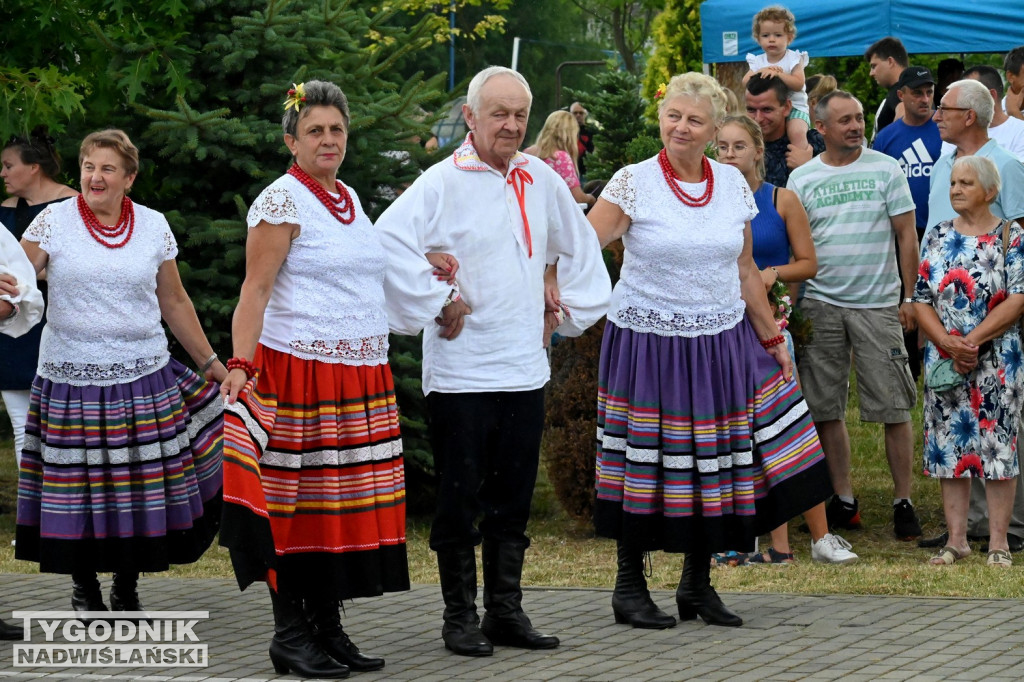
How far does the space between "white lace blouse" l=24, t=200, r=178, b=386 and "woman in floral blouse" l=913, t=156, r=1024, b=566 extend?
383cm

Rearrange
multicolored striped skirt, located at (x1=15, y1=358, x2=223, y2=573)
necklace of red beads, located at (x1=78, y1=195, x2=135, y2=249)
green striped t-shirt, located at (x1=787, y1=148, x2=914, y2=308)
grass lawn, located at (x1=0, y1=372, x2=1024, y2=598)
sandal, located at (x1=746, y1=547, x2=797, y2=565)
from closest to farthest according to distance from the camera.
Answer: multicolored striped skirt, located at (x1=15, y1=358, x2=223, y2=573), necklace of red beads, located at (x1=78, y1=195, x2=135, y2=249), grass lawn, located at (x1=0, y1=372, x2=1024, y2=598), sandal, located at (x1=746, y1=547, x2=797, y2=565), green striped t-shirt, located at (x1=787, y1=148, x2=914, y2=308)

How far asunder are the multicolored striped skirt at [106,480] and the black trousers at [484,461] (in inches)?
48.0

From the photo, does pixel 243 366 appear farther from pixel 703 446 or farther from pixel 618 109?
pixel 618 109

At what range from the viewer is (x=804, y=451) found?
6.40 m

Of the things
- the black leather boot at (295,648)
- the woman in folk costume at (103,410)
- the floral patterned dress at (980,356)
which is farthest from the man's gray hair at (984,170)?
the black leather boot at (295,648)

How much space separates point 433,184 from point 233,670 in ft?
6.29

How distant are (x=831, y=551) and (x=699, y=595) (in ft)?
5.42

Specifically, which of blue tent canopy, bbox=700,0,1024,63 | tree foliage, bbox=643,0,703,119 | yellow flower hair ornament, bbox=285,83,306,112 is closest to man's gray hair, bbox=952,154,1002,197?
yellow flower hair ornament, bbox=285,83,306,112

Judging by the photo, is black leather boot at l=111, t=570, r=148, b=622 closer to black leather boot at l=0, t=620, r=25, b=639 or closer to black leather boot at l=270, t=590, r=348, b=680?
black leather boot at l=0, t=620, r=25, b=639

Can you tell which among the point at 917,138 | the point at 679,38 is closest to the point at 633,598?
the point at 917,138

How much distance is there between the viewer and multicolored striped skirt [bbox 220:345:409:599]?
554cm

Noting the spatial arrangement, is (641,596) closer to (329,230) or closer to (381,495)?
(381,495)

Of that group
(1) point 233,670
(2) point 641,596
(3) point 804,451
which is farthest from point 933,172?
(1) point 233,670

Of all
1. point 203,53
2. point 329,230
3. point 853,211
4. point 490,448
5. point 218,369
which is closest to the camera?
point 329,230
